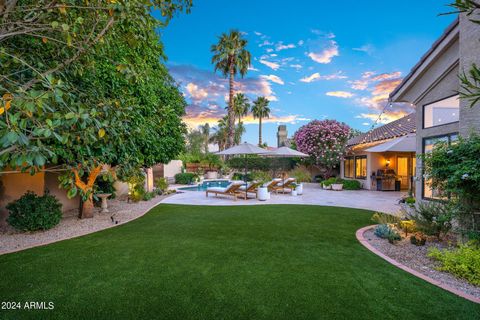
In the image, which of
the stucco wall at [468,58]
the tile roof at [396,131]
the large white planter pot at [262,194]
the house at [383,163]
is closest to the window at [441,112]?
the stucco wall at [468,58]

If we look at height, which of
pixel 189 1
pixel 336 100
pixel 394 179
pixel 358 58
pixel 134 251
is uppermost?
pixel 358 58

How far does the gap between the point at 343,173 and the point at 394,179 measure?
450cm

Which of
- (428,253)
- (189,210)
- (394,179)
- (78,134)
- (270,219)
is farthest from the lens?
(394,179)

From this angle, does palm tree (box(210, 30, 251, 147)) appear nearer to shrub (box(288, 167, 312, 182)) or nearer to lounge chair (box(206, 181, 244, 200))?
shrub (box(288, 167, 312, 182))

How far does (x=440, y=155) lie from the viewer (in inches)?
215

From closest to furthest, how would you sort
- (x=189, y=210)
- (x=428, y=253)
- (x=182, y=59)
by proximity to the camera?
(x=428, y=253) → (x=189, y=210) → (x=182, y=59)

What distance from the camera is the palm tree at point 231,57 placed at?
23.6m

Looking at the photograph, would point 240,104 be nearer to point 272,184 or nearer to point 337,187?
point 337,187

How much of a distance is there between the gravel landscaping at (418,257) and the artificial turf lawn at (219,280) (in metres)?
0.39

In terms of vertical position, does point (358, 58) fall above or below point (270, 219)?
above

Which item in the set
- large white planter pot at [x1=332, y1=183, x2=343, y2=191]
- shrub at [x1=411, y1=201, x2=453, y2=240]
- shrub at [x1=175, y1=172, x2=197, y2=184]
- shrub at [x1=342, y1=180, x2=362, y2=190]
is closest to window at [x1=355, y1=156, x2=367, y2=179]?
shrub at [x1=342, y1=180, x2=362, y2=190]

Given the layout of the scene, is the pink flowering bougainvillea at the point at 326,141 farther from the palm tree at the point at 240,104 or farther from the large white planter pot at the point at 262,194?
the palm tree at the point at 240,104

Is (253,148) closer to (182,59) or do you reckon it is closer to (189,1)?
(189,1)

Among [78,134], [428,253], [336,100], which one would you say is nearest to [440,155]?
[428,253]
